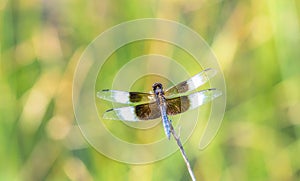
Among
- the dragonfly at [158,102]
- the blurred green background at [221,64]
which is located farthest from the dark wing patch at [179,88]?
the blurred green background at [221,64]

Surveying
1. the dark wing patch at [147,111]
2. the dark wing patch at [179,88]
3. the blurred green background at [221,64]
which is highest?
the blurred green background at [221,64]

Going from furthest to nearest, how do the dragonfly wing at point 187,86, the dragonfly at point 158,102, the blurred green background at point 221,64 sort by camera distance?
1. the blurred green background at point 221,64
2. the dragonfly wing at point 187,86
3. the dragonfly at point 158,102

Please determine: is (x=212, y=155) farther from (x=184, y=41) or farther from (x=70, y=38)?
(x=70, y=38)

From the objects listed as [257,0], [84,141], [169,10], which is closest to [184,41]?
[169,10]

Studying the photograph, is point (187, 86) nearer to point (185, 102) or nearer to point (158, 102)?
point (185, 102)

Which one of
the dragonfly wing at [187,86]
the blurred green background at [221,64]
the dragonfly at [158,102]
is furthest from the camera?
the blurred green background at [221,64]

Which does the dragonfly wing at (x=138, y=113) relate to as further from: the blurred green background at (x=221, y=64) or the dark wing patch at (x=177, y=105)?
the blurred green background at (x=221, y=64)
